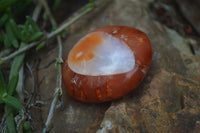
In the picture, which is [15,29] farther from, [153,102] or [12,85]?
[153,102]

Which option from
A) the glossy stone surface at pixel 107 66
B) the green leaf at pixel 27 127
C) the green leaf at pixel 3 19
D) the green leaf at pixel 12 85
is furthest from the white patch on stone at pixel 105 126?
the green leaf at pixel 3 19

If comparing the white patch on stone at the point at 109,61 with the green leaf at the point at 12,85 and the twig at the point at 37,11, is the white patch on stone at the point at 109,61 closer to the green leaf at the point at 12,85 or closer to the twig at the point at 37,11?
the green leaf at the point at 12,85

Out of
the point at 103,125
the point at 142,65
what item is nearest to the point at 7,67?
the point at 103,125

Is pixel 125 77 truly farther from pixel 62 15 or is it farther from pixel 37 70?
pixel 62 15

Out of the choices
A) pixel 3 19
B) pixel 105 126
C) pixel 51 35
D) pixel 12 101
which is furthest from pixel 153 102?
pixel 3 19

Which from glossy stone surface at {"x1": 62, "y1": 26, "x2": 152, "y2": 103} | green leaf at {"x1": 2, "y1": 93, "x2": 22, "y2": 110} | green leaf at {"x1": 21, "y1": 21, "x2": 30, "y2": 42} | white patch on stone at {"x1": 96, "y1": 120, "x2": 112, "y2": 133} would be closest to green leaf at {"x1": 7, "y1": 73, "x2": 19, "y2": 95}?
green leaf at {"x1": 2, "y1": 93, "x2": 22, "y2": 110}
